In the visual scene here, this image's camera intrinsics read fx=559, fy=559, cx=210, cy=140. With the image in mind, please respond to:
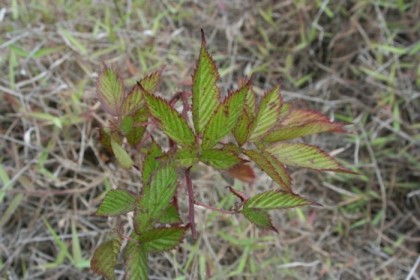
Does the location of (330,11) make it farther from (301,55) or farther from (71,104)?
(71,104)

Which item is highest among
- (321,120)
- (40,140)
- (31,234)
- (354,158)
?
(321,120)

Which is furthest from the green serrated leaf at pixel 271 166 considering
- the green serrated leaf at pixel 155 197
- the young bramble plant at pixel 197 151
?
the green serrated leaf at pixel 155 197

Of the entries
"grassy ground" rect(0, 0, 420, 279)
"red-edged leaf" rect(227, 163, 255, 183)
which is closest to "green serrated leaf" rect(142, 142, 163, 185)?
"red-edged leaf" rect(227, 163, 255, 183)

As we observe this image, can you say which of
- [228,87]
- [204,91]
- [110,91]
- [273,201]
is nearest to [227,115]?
[204,91]

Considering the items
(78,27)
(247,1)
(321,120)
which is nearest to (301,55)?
(247,1)

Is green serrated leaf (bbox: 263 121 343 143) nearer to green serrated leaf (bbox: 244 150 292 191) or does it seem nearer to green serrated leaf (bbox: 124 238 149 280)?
green serrated leaf (bbox: 244 150 292 191)

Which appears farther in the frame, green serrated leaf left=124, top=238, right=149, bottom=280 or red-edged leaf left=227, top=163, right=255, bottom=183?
red-edged leaf left=227, top=163, right=255, bottom=183
